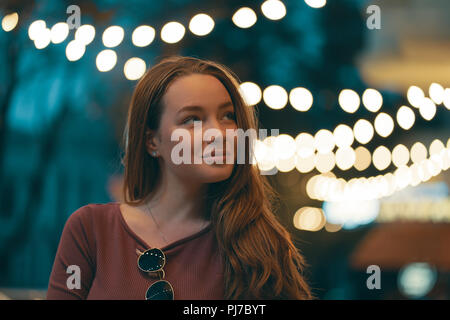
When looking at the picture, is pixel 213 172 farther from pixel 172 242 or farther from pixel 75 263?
pixel 75 263

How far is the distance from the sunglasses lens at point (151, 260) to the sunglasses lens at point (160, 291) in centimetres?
3

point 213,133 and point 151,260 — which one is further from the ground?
point 213,133

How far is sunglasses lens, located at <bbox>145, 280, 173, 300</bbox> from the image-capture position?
3.56 feet

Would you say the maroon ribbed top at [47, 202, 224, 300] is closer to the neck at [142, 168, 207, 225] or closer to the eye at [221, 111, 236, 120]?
the neck at [142, 168, 207, 225]

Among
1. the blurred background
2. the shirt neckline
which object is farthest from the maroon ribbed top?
the blurred background

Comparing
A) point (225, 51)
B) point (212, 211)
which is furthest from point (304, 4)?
point (212, 211)

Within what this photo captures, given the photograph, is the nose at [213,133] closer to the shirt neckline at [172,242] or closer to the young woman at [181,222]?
the young woman at [181,222]

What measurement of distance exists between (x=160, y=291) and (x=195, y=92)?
1.42ft

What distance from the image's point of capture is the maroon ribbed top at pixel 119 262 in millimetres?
1102

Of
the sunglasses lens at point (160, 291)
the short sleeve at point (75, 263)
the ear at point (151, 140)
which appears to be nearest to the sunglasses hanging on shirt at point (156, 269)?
the sunglasses lens at point (160, 291)

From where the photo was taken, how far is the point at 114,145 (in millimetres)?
1528

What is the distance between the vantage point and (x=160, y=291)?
109 cm

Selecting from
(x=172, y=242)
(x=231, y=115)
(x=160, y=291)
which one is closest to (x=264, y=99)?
(x=231, y=115)

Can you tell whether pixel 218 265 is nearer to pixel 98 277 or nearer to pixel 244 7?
pixel 98 277
